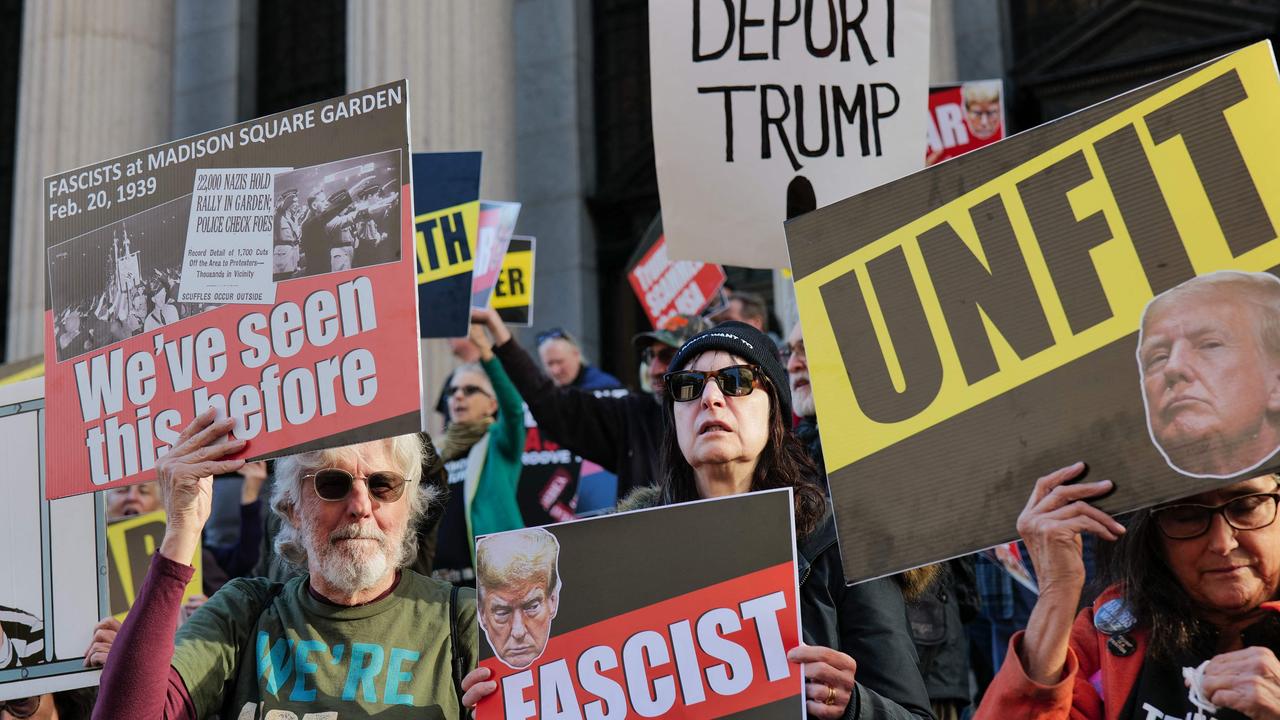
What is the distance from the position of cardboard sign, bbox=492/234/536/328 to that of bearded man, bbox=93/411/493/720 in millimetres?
4497

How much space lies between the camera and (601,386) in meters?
7.63

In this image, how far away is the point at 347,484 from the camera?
3.32 metres

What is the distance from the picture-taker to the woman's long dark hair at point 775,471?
3.38 metres

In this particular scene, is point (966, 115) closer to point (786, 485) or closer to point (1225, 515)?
point (786, 485)

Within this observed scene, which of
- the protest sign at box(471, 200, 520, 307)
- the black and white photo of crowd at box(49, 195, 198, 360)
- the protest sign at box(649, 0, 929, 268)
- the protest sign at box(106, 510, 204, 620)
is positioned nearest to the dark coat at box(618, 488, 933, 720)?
the protest sign at box(649, 0, 929, 268)

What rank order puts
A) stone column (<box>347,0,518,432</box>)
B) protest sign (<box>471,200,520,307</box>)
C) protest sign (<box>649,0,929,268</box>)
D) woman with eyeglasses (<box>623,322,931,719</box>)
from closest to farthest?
woman with eyeglasses (<box>623,322,931,719</box>) → protest sign (<box>649,0,929,268</box>) → protest sign (<box>471,200,520,307</box>) → stone column (<box>347,0,518,432</box>)

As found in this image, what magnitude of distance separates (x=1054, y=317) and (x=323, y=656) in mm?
1669

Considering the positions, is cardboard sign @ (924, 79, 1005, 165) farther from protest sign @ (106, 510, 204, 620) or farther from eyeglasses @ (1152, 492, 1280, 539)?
eyeglasses @ (1152, 492, 1280, 539)

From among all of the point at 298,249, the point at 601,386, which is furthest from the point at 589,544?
the point at 601,386

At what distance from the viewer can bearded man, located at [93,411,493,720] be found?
3.06m

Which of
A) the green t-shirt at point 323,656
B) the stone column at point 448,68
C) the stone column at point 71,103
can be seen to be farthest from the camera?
the stone column at point 71,103

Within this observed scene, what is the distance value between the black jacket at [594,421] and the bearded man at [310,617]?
6.34 feet

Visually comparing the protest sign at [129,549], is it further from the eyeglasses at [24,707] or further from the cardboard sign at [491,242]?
the cardboard sign at [491,242]

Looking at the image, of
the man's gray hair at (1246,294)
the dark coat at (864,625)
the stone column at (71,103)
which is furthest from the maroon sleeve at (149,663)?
the stone column at (71,103)
